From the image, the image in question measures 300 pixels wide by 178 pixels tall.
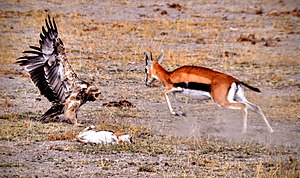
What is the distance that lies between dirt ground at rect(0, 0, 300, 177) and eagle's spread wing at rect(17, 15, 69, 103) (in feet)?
1.87

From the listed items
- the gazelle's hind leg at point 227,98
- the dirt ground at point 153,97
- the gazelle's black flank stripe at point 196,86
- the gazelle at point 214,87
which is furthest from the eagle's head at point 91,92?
the gazelle's hind leg at point 227,98

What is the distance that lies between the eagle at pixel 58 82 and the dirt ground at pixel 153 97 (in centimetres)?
26

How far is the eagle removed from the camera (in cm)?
1223

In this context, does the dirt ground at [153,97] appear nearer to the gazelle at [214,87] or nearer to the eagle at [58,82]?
the eagle at [58,82]

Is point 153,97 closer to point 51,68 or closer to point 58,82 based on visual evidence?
point 58,82

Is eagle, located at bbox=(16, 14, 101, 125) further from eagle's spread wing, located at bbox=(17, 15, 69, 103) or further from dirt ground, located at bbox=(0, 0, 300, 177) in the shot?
dirt ground, located at bbox=(0, 0, 300, 177)

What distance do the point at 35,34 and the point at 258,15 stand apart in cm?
1312

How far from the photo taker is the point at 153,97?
627 inches

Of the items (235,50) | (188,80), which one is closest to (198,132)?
(188,80)

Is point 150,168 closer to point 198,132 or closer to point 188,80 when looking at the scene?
point 198,132

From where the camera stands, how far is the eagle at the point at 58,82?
1223cm

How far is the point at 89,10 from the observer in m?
34.5

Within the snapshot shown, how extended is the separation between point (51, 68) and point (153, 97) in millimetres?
4060

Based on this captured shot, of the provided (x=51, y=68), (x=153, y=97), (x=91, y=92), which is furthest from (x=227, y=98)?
(x=153, y=97)
